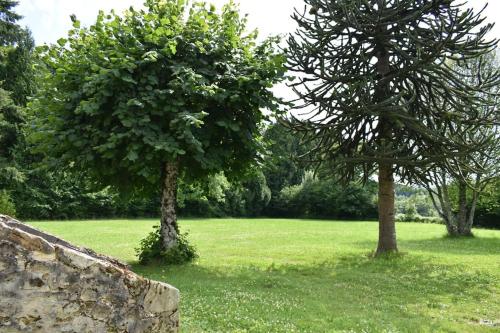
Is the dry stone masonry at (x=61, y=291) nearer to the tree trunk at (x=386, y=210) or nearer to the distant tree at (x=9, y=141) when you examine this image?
the tree trunk at (x=386, y=210)

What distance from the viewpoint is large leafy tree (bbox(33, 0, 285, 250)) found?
911 cm

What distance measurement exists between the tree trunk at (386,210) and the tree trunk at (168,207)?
6.09 meters

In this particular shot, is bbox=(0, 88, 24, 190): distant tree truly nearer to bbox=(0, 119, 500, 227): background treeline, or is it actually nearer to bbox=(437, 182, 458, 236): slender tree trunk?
bbox=(0, 119, 500, 227): background treeline

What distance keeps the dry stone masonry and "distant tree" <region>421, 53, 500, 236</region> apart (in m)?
9.98

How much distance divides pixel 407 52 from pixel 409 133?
2.29 m

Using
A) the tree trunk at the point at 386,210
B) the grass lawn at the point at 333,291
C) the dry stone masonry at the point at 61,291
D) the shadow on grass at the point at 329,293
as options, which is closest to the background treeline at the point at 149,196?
the tree trunk at the point at 386,210

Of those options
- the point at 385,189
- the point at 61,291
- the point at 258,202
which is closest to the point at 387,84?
the point at 385,189

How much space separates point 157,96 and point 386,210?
7464 millimetres

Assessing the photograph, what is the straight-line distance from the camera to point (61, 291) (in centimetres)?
259

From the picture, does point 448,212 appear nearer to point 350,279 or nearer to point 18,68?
point 350,279

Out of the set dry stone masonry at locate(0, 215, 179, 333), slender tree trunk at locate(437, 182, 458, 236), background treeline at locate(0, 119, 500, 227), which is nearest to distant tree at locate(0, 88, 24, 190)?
background treeline at locate(0, 119, 500, 227)

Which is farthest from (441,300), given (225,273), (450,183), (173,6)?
(450,183)

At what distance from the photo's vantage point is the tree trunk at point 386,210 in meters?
12.7

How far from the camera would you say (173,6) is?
415 inches
